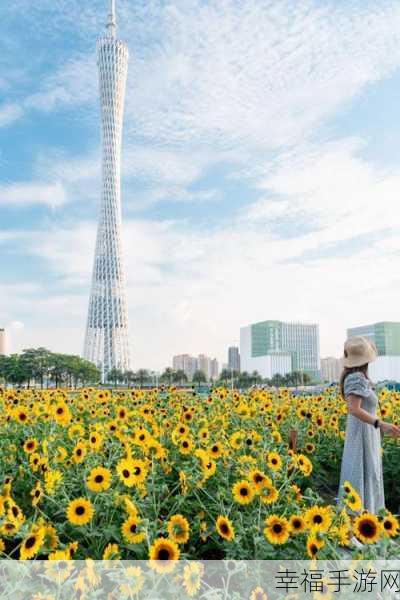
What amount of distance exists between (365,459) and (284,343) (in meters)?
113

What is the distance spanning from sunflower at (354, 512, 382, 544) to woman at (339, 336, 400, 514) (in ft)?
6.17

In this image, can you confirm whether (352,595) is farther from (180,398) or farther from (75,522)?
(180,398)

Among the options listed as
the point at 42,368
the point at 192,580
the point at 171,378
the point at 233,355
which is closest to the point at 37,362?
the point at 42,368

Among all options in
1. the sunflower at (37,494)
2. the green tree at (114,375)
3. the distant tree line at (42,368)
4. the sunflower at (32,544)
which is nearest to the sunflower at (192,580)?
the sunflower at (32,544)

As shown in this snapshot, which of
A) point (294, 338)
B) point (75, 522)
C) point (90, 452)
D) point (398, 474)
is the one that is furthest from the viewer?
point (294, 338)

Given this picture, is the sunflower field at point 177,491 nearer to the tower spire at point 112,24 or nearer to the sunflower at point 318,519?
the sunflower at point 318,519

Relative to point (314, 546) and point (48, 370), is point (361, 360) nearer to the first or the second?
point (314, 546)

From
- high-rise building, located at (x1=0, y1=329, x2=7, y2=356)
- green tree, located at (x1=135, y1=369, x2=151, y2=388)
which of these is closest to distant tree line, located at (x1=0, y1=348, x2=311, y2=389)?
green tree, located at (x1=135, y1=369, x2=151, y2=388)

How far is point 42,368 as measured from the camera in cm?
5288

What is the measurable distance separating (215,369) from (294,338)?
3797 centimetres

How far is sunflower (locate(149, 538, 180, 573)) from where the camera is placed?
179cm

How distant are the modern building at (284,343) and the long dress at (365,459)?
105 meters

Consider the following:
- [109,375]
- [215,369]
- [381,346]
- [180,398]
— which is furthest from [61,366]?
[215,369]

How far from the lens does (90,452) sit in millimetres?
3170
